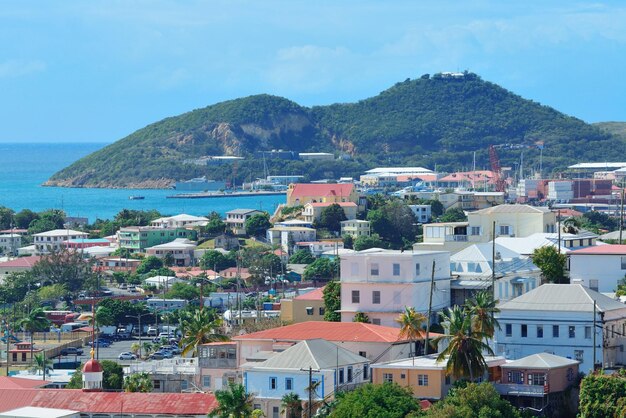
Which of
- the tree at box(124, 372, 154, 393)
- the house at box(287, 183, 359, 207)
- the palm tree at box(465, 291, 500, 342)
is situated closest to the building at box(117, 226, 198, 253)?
the house at box(287, 183, 359, 207)

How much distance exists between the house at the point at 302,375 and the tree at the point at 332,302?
904 centimetres

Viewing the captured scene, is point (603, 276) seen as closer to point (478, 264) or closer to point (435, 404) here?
point (478, 264)

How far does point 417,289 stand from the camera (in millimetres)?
55219

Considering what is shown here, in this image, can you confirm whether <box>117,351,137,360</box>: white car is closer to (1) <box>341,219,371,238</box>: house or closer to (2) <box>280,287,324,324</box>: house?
(2) <box>280,287,324,324</box>: house

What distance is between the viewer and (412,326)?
5081cm

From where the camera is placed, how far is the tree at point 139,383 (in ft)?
168

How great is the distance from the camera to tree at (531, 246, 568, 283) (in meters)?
60.6

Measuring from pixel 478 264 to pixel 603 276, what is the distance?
408 cm

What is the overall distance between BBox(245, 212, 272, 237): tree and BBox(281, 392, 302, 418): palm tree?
78465 millimetres

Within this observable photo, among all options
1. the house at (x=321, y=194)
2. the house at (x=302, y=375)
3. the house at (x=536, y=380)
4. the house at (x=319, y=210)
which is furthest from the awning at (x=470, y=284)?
the house at (x=321, y=194)

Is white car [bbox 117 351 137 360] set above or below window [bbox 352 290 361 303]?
below

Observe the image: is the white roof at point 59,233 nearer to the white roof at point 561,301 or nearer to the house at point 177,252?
the house at point 177,252

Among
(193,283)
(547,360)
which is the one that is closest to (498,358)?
(547,360)

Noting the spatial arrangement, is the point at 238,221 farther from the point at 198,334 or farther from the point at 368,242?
the point at 198,334
